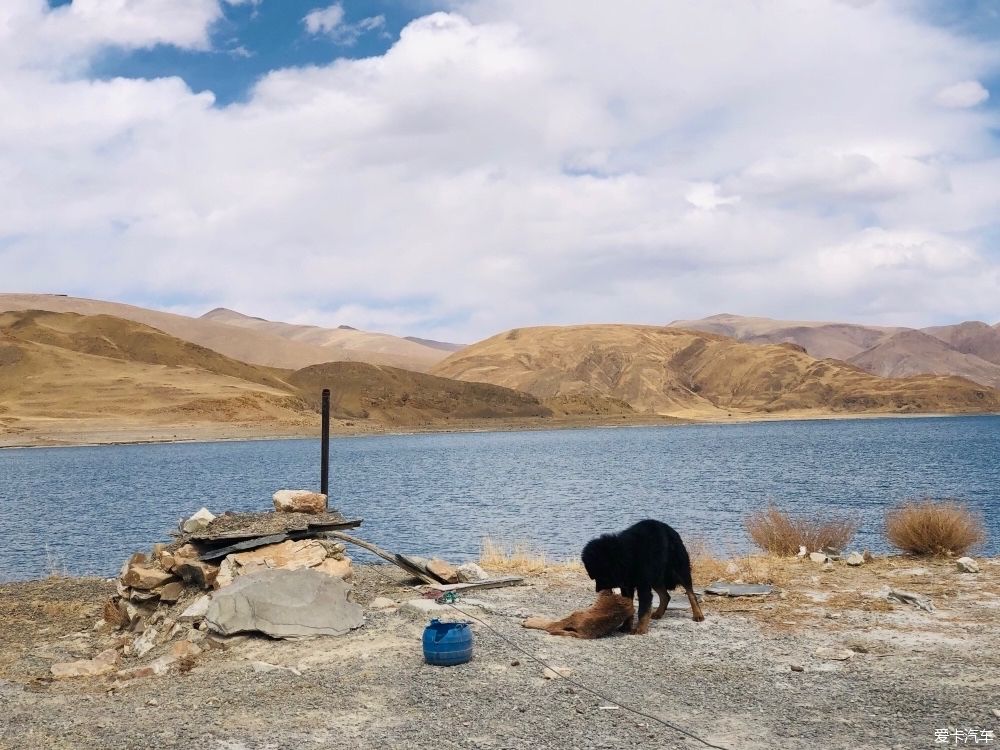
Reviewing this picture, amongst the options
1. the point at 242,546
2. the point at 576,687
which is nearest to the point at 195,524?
the point at 242,546

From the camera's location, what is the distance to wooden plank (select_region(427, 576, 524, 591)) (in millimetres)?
12719

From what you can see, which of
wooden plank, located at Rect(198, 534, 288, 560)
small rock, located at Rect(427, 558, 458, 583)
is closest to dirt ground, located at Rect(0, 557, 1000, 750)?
small rock, located at Rect(427, 558, 458, 583)

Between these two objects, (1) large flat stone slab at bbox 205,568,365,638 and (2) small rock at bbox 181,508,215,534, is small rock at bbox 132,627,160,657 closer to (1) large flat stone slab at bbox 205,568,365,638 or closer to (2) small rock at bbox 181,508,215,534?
(1) large flat stone slab at bbox 205,568,365,638

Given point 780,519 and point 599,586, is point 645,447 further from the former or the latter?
point 599,586

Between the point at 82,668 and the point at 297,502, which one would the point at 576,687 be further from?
the point at 297,502

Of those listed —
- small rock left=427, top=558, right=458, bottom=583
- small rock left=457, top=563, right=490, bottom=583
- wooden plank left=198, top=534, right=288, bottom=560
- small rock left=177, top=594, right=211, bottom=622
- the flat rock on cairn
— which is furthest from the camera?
the flat rock on cairn

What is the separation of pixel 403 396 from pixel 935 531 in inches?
4568

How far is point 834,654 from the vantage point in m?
9.02

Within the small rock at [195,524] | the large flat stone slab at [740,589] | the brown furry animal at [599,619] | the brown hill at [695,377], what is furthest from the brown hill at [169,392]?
the brown furry animal at [599,619]

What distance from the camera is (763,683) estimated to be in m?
8.28

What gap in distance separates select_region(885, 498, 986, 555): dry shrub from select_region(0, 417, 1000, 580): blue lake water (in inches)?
227

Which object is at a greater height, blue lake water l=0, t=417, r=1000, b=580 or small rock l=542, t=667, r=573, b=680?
small rock l=542, t=667, r=573, b=680

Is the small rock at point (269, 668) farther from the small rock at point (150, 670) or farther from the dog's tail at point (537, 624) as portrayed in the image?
the dog's tail at point (537, 624)

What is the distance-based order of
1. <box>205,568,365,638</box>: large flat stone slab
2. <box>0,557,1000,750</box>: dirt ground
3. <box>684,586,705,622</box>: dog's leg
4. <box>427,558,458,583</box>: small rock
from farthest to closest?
<box>427,558,458,583</box>: small rock < <box>684,586,705,622</box>: dog's leg < <box>205,568,365,638</box>: large flat stone slab < <box>0,557,1000,750</box>: dirt ground
